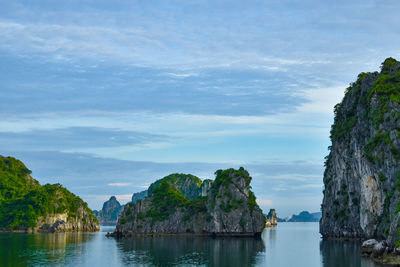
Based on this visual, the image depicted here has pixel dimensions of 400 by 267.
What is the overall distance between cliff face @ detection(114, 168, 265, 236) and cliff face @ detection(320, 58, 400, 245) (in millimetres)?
27812

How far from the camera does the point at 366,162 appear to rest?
9494 cm

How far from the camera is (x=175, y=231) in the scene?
6516 inches

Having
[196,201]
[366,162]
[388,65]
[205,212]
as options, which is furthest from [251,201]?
[388,65]

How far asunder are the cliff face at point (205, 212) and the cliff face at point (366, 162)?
1095 inches

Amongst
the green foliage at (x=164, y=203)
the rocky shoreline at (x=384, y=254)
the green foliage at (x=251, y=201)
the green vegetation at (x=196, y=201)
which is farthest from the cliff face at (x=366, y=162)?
the green foliage at (x=164, y=203)

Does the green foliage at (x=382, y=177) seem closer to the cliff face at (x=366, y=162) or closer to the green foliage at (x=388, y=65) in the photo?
the cliff face at (x=366, y=162)

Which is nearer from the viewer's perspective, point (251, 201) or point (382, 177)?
point (382, 177)

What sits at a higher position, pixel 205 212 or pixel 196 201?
pixel 196 201

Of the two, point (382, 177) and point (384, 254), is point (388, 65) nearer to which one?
point (382, 177)

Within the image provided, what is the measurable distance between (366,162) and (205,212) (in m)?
76.8

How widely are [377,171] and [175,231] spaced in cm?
9316

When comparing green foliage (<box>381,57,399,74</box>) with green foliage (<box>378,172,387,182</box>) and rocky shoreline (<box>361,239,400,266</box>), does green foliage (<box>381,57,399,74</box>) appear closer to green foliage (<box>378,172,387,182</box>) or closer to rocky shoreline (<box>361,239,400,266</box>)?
green foliage (<box>378,172,387,182</box>)

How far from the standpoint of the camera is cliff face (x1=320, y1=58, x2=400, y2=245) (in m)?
82.6

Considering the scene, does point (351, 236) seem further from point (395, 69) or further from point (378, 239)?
point (395, 69)
